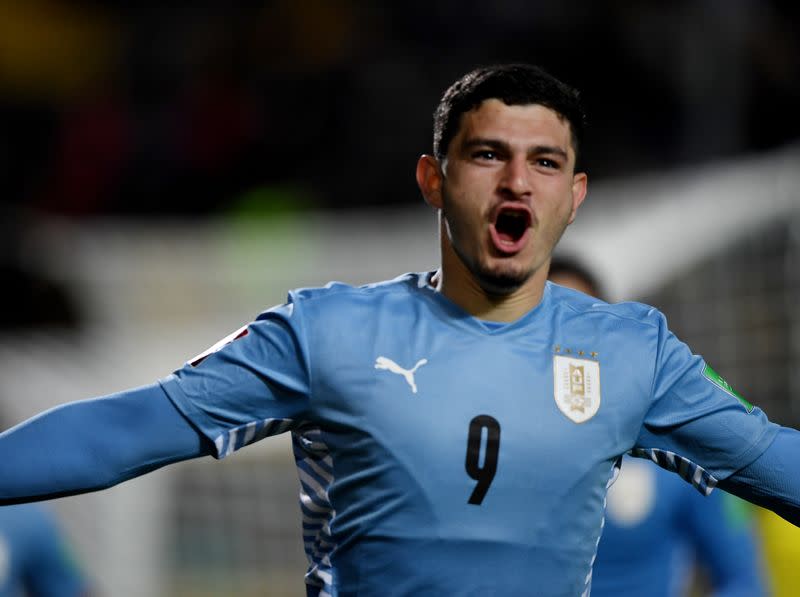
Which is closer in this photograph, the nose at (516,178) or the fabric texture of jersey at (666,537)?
the nose at (516,178)

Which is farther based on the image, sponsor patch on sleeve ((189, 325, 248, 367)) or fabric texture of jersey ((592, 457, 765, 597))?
fabric texture of jersey ((592, 457, 765, 597))

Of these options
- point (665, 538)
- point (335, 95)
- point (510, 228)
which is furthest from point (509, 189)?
point (335, 95)

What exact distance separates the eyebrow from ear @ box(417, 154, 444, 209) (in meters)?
0.13

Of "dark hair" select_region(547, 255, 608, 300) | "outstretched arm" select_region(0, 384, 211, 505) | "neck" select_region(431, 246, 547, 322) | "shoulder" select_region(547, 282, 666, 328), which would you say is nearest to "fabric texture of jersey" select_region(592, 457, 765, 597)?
"dark hair" select_region(547, 255, 608, 300)

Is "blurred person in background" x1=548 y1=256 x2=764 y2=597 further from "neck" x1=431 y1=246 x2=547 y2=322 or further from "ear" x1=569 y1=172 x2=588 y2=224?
"neck" x1=431 y1=246 x2=547 y2=322

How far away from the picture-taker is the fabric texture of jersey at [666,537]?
469 cm

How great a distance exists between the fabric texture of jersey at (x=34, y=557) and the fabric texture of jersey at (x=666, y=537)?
1.85 metres

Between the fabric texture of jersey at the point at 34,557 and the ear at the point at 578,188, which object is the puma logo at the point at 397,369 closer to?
the ear at the point at 578,188

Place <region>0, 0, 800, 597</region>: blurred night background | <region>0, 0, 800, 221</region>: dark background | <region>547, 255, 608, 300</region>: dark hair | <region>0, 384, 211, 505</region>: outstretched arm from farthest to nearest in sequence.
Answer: <region>0, 0, 800, 221</region>: dark background
<region>0, 0, 800, 597</region>: blurred night background
<region>547, 255, 608, 300</region>: dark hair
<region>0, 384, 211, 505</region>: outstretched arm

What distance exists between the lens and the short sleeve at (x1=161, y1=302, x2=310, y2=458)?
266cm

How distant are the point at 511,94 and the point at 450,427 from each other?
2.12 ft

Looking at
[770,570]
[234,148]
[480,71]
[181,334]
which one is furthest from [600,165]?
[480,71]

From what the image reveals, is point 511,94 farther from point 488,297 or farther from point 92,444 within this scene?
point 92,444

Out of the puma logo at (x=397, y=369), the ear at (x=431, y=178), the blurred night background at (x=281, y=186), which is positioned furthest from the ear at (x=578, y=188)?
the blurred night background at (x=281, y=186)
